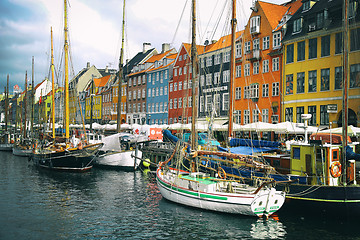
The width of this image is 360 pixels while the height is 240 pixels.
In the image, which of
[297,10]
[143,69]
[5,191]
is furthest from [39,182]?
[143,69]

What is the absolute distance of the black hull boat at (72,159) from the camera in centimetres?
3778

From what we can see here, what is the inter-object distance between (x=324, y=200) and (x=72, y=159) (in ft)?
85.1

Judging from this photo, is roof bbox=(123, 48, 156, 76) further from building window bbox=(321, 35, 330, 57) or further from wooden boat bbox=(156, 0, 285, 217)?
wooden boat bbox=(156, 0, 285, 217)

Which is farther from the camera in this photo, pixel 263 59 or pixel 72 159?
pixel 263 59

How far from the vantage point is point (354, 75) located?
37062mm

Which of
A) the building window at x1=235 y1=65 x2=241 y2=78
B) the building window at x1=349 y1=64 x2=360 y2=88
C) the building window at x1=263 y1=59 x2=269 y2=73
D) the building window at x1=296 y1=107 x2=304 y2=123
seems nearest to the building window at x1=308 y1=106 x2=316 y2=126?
the building window at x1=296 y1=107 x2=304 y2=123

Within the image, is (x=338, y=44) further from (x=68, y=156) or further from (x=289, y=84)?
(x=68, y=156)

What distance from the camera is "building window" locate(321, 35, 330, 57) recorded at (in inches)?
1580

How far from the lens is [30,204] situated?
23797 mm

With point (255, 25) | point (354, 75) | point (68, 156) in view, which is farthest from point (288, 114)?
point (68, 156)

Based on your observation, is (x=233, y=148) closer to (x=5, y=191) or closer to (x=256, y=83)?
(x=5, y=191)

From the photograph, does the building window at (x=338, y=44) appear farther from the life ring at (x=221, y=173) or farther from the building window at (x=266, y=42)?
the life ring at (x=221, y=173)

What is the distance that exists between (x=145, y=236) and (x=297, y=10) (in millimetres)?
38447

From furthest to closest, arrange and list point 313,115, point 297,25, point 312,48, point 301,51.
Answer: point 297,25
point 301,51
point 312,48
point 313,115
